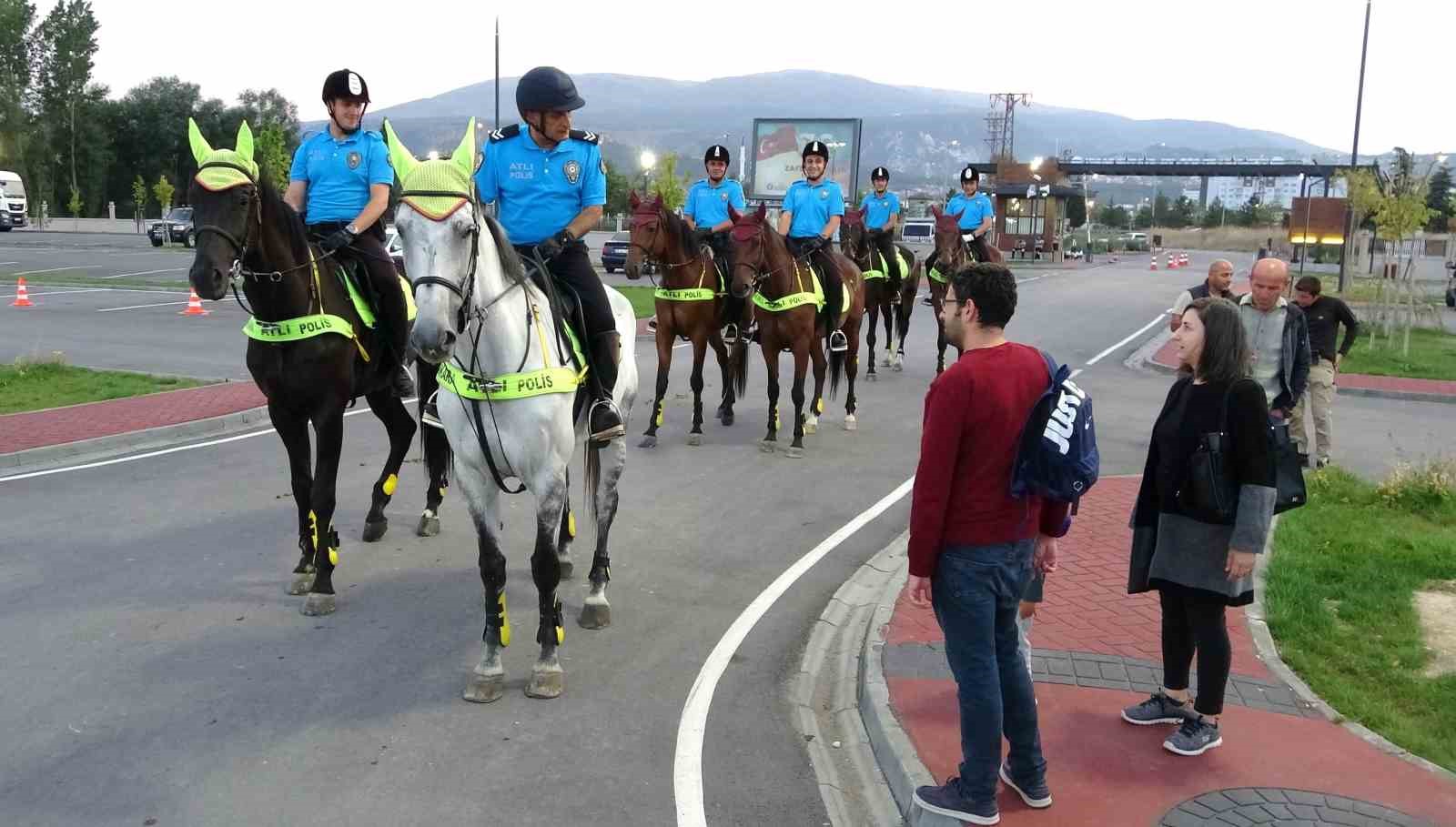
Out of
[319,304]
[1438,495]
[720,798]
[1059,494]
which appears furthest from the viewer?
[1438,495]

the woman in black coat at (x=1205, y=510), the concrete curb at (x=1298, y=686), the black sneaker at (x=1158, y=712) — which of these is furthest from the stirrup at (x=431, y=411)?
the concrete curb at (x=1298, y=686)

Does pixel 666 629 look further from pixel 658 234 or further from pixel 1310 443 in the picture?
pixel 1310 443

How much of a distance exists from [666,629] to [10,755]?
3.40 meters

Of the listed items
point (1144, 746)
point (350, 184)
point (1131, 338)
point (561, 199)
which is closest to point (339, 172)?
point (350, 184)

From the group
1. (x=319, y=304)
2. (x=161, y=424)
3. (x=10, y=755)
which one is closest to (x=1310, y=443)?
(x=319, y=304)

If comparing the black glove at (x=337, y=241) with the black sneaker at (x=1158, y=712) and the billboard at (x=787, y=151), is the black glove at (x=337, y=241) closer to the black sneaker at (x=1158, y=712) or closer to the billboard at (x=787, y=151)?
the black sneaker at (x=1158, y=712)

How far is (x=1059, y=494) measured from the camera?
13.2 ft

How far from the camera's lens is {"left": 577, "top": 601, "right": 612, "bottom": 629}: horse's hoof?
6633 mm

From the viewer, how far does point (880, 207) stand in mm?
16766

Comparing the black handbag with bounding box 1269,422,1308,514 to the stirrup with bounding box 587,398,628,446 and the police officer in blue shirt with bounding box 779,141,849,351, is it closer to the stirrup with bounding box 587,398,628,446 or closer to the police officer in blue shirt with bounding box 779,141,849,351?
the stirrup with bounding box 587,398,628,446

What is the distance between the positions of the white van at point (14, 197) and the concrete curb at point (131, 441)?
62.5 metres

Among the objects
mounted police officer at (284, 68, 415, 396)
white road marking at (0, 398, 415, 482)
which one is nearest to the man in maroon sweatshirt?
mounted police officer at (284, 68, 415, 396)

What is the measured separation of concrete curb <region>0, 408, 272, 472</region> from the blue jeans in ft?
31.9

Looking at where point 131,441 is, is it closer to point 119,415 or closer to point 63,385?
point 119,415
